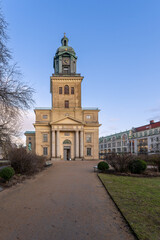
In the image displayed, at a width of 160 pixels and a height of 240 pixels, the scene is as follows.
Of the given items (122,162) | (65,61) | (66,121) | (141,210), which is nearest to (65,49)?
(65,61)

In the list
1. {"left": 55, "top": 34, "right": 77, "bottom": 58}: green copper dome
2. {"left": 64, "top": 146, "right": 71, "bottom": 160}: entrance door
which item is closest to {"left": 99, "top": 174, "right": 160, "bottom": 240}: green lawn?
{"left": 64, "top": 146, "right": 71, "bottom": 160}: entrance door

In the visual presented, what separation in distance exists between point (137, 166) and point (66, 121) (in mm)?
30932

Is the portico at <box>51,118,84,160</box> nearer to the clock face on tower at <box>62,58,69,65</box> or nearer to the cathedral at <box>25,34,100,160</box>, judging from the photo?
the cathedral at <box>25,34,100,160</box>

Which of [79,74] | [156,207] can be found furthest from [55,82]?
[156,207]

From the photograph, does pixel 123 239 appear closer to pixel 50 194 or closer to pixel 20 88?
pixel 50 194

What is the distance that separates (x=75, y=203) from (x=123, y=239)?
11.0ft

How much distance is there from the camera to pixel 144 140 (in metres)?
82.6

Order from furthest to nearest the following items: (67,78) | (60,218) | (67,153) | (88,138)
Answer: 1. (67,153)
2. (67,78)
3. (88,138)
4. (60,218)

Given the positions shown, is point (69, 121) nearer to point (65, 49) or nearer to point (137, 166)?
point (65, 49)

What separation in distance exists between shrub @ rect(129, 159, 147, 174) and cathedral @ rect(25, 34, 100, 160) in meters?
29.1

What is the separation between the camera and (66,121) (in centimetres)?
4494

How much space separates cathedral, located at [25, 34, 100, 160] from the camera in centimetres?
4494

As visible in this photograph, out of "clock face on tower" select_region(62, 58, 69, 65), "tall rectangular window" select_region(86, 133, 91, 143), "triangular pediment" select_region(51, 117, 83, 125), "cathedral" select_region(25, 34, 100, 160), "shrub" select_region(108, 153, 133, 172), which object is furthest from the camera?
"clock face on tower" select_region(62, 58, 69, 65)

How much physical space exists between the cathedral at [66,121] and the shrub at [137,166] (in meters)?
29.1
